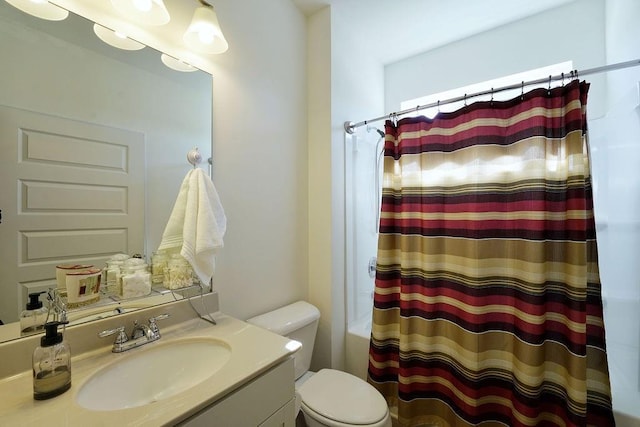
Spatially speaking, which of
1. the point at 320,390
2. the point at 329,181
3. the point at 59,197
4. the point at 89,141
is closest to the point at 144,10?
the point at 89,141

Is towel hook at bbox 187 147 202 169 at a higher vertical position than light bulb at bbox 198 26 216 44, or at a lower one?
lower

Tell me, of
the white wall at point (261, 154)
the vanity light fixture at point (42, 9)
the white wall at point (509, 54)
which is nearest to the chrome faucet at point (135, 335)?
the white wall at point (261, 154)

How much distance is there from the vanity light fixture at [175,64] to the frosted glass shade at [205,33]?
0.28ft

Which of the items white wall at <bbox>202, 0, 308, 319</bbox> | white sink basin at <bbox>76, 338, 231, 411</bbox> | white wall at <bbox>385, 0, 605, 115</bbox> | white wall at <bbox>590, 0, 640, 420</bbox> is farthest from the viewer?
white wall at <bbox>385, 0, 605, 115</bbox>

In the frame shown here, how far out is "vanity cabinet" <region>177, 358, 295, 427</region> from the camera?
2.37 feet

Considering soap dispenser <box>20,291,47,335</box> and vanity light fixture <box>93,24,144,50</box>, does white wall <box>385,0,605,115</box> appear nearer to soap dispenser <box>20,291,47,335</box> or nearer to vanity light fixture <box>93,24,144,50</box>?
vanity light fixture <box>93,24,144,50</box>

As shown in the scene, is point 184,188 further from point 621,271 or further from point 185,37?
point 621,271

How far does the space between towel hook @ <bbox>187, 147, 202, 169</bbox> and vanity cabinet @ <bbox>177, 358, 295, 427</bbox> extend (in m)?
0.91

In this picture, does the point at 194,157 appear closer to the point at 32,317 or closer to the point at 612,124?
the point at 32,317

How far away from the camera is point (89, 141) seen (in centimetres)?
98

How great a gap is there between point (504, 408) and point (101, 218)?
1.99 meters

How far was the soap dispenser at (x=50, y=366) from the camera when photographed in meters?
0.68

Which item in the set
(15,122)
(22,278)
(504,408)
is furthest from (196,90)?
(504,408)

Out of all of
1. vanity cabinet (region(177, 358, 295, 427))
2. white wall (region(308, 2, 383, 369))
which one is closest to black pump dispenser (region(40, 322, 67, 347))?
vanity cabinet (region(177, 358, 295, 427))
